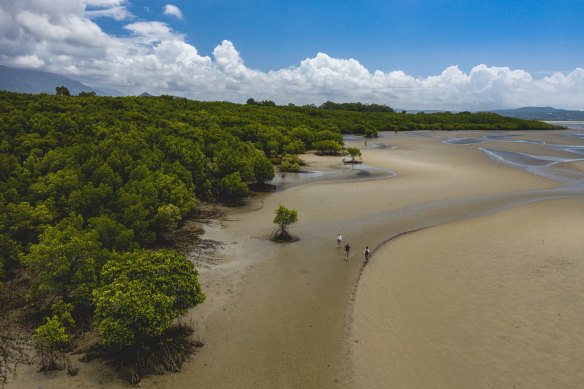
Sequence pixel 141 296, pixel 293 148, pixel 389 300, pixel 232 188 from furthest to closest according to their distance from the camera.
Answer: pixel 293 148 → pixel 232 188 → pixel 389 300 → pixel 141 296

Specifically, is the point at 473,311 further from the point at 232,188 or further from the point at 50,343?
the point at 232,188

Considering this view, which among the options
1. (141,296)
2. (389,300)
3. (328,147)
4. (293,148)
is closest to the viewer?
(141,296)

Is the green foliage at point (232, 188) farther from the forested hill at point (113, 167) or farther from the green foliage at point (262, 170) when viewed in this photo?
the green foliage at point (262, 170)

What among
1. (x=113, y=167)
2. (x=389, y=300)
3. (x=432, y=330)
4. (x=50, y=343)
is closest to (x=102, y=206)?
(x=113, y=167)

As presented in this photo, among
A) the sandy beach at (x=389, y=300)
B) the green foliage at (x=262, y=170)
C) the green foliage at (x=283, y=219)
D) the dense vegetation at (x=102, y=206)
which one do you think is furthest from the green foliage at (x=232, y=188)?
the green foliage at (x=283, y=219)

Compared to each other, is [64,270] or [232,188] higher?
[232,188]

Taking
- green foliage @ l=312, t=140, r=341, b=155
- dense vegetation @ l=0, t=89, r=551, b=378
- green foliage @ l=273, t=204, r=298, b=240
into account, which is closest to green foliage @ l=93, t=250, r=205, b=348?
dense vegetation @ l=0, t=89, r=551, b=378

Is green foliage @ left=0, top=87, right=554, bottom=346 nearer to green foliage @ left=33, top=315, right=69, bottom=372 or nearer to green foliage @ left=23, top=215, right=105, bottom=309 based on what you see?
green foliage @ left=23, top=215, right=105, bottom=309
